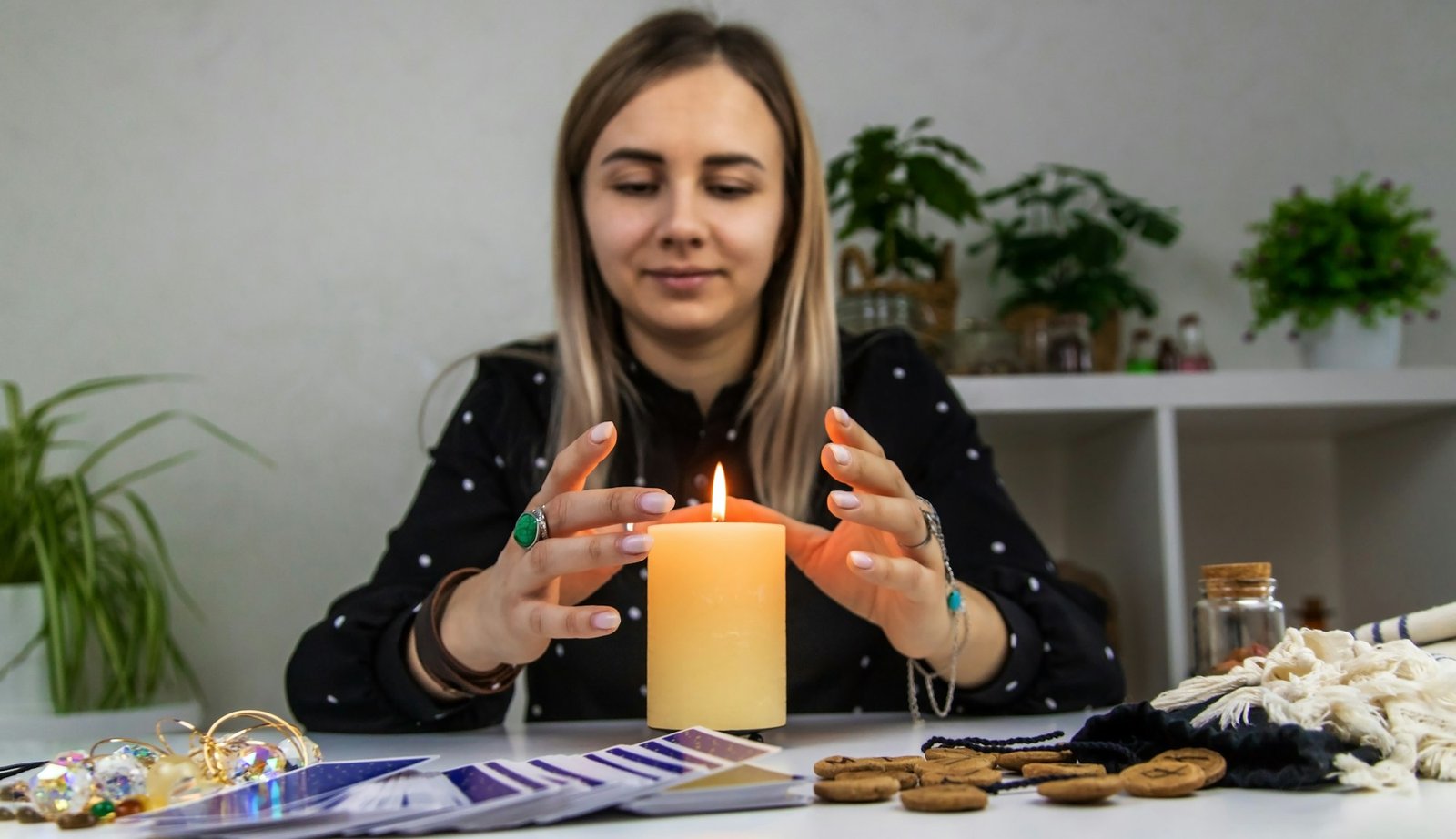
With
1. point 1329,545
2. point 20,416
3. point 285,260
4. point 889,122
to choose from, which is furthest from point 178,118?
point 1329,545

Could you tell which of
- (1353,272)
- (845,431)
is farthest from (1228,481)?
(845,431)

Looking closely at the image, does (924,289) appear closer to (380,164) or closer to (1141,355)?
(1141,355)

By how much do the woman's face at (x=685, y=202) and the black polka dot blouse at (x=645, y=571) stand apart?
0.45 feet

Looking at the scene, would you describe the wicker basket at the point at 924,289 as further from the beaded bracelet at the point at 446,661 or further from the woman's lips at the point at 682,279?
the beaded bracelet at the point at 446,661

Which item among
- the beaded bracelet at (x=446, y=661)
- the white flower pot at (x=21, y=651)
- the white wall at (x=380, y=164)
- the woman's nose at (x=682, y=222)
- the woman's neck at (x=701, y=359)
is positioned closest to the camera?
the beaded bracelet at (x=446, y=661)

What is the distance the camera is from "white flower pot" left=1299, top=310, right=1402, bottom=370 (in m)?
1.80

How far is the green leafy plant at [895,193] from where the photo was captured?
70.4 inches

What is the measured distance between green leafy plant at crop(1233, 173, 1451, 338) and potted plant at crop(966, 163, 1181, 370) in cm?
18

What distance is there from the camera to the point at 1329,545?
2.08 m

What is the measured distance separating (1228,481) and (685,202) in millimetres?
1318

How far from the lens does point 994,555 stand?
3.97ft

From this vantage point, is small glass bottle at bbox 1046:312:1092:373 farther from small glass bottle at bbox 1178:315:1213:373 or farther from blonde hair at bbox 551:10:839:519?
blonde hair at bbox 551:10:839:519

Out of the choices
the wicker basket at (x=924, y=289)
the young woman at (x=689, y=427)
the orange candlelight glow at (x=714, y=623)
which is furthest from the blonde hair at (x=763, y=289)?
the orange candlelight glow at (x=714, y=623)

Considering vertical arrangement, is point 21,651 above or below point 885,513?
below
